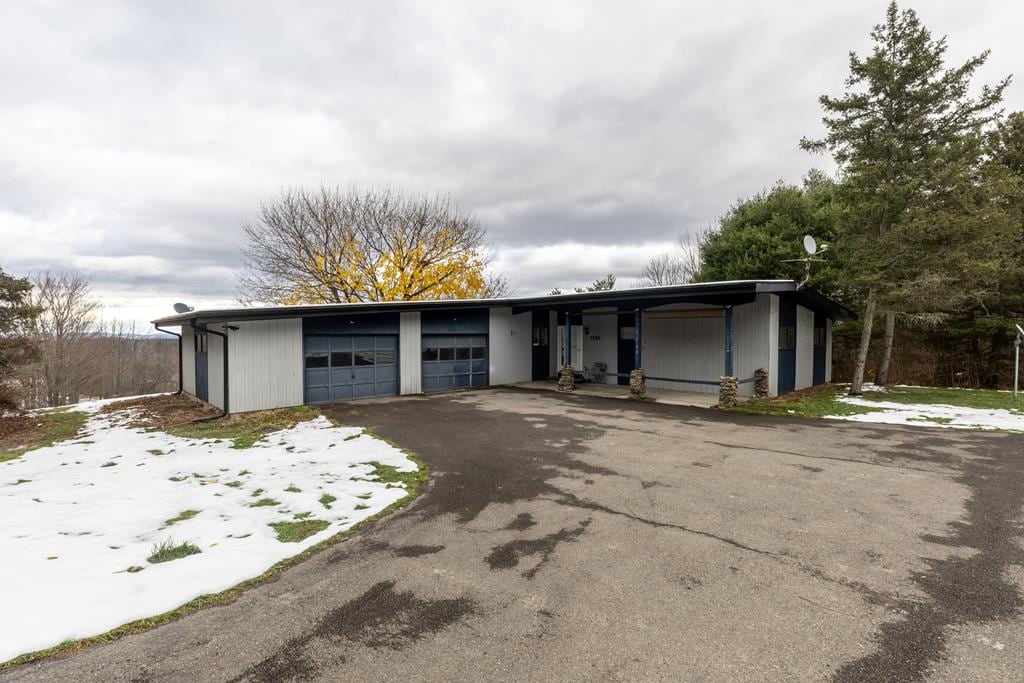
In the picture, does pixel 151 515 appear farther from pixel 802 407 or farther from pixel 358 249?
pixel 358 249

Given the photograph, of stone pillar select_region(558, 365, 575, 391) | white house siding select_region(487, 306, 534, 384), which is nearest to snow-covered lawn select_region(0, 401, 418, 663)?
stone pillar select_region(558, 365, 575, 391)

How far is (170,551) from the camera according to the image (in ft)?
12.9

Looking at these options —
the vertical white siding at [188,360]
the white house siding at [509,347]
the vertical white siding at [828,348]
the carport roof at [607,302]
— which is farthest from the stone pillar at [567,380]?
the vertical white siding at [188,360]

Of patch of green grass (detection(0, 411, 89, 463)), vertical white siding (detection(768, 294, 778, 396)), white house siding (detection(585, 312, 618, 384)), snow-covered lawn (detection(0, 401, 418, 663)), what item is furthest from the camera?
white house siding (detection(585, 312, 618, 384))

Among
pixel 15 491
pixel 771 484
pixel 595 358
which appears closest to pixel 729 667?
pixel 771 484

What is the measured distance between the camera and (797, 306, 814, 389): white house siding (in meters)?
14.6

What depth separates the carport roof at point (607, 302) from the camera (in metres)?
11.2

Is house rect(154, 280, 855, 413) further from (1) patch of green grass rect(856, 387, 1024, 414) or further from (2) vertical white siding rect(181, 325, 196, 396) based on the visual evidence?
(1) patch of green grass rect(856, 387, 1024, 414)

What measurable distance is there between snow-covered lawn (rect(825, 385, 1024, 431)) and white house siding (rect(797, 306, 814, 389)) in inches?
120

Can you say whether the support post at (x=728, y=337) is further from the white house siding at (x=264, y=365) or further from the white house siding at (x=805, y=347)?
the white house siding at (x=264, y=365)

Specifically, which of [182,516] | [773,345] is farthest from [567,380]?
[182,516]

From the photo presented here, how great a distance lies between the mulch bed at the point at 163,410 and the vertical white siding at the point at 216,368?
0.35 m

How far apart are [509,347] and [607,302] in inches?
190

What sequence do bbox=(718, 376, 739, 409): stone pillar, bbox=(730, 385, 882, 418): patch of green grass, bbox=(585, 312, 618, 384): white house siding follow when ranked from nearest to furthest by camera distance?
1. bbox=(730, 385, 882, 418): patch of green grass
2. bbox=(718, 376, 739, 409): stone pillar
3. bbox=(585, 312, 618, 384): white house siding
